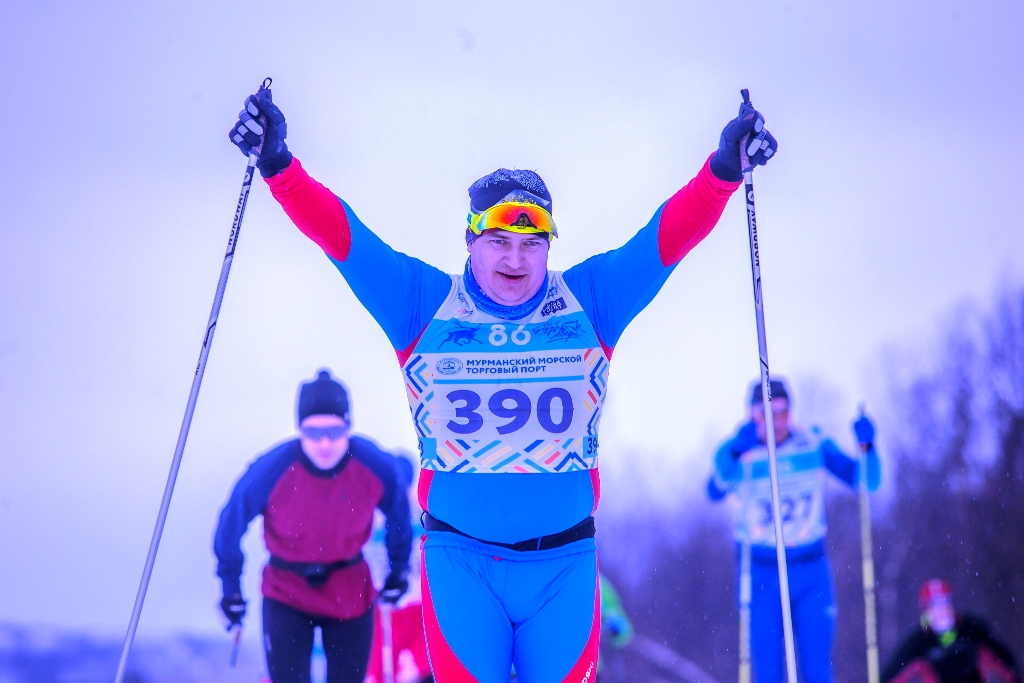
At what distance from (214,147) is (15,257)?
99cm

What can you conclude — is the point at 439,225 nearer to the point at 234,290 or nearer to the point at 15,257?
the point at 234,290

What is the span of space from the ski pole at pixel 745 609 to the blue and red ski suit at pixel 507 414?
273 centimetres

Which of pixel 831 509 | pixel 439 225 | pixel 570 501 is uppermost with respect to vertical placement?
pixel 439 225

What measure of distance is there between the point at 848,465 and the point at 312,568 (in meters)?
2.68

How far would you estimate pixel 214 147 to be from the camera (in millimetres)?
4211

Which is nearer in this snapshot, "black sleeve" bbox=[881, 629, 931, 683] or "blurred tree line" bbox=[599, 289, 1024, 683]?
"black sleeve" bbox=[881, 629, 931, 683]

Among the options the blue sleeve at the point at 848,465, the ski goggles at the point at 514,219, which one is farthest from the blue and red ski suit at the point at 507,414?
the blue sleeve at the point at 848,465

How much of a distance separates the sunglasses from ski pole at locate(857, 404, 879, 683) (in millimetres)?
2573

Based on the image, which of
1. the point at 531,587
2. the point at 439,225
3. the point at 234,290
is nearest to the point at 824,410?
the point at 439,225

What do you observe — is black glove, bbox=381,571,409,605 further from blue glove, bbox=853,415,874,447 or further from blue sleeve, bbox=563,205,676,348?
blue glove, bbox=853,415,874,447

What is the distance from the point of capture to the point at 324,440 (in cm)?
396

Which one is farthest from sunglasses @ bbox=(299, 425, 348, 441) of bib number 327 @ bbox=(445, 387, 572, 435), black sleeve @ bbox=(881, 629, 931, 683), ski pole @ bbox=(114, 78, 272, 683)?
black sleeve @ bbox=(881, 629, 931, 683)

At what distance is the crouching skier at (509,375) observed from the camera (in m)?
2.02

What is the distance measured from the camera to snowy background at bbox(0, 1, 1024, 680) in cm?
408
